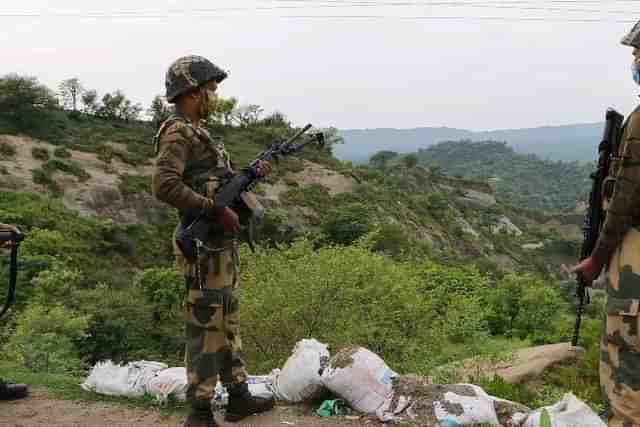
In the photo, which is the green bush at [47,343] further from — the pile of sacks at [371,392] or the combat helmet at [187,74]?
the combat helmet at [187,74]

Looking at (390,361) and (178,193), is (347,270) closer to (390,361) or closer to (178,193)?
(390,361)

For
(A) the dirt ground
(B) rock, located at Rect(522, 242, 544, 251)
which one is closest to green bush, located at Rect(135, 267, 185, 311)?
(A) the dirt ground

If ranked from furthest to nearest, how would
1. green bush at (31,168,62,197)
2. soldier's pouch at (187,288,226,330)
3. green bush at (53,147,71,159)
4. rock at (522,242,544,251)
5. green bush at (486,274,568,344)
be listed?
rock at (522,242,544,251) → green bush at (53,147,71,159) → green bush at (31,168,62,197) → green bush at (486,274,568,344) → soldier's pouch at (187,288,226,330)

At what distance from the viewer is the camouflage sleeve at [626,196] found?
273 centimetres

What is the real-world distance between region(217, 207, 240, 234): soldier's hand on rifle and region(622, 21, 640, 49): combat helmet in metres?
2.25

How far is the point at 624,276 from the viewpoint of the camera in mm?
2846

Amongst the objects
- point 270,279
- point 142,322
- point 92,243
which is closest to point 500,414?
point 270,279

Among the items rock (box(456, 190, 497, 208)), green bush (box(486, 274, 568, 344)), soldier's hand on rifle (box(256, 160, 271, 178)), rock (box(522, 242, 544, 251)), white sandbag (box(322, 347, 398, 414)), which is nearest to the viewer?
soldier's hand on rifle (box(256, 160, 271, 178))

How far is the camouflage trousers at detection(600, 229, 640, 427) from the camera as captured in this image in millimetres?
2777

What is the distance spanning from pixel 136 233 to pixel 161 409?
66.9 ft

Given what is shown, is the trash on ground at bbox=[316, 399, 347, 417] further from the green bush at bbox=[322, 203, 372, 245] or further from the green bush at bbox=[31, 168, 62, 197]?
the green bush at bbox=[31, 168, 62, 197]

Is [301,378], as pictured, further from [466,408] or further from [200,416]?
[466,408]

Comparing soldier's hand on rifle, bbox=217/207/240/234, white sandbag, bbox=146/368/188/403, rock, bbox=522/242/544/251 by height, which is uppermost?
soldier's hand on rifle, bbox=217/207/240/234

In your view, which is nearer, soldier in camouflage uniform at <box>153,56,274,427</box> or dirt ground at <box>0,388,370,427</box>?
soldier in camouflage uniform at <box>153,56,274,427</box>
